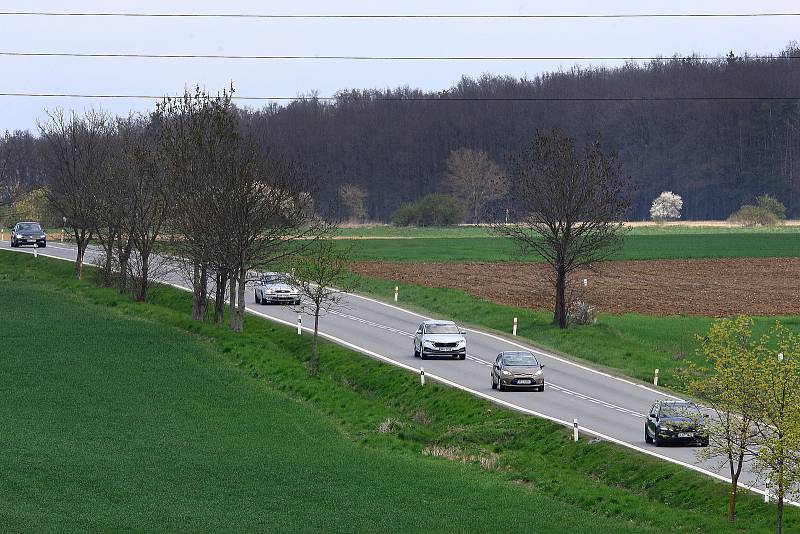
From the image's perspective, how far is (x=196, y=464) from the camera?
39281 millimetres

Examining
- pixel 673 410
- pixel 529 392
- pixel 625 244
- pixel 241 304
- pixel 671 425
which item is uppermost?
pixel 625 244

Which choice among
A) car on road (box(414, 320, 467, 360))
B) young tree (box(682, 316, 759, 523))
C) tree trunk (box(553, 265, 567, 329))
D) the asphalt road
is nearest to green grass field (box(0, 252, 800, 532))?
the asphalt road

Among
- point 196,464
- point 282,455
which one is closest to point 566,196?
point 282,455

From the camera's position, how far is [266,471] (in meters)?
38.8

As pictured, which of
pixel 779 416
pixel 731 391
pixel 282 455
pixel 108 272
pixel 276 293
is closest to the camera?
pixel 779 416

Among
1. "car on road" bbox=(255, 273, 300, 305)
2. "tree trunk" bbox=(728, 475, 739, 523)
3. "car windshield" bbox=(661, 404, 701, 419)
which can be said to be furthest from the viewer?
"car on road" bbox=(255, 273, 300, 305)

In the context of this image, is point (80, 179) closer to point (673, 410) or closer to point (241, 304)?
point (241, 304)

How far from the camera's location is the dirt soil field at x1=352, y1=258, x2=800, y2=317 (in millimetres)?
76062

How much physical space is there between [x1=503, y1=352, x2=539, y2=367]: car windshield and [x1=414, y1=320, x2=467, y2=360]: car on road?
22.9 feet

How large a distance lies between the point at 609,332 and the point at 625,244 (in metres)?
68.0

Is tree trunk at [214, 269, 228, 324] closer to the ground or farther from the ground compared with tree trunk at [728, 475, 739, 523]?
farther from the ground

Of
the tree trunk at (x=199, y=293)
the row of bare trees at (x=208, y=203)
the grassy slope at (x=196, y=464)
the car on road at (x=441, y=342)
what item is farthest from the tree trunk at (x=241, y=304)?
the car on road at (x=441, y=342)

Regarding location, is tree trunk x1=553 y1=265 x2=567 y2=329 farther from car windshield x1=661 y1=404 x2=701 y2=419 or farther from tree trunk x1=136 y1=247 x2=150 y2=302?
car windshield x1=661 y1=404 x2=701 y2=419

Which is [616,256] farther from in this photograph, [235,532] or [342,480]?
[235,532]
